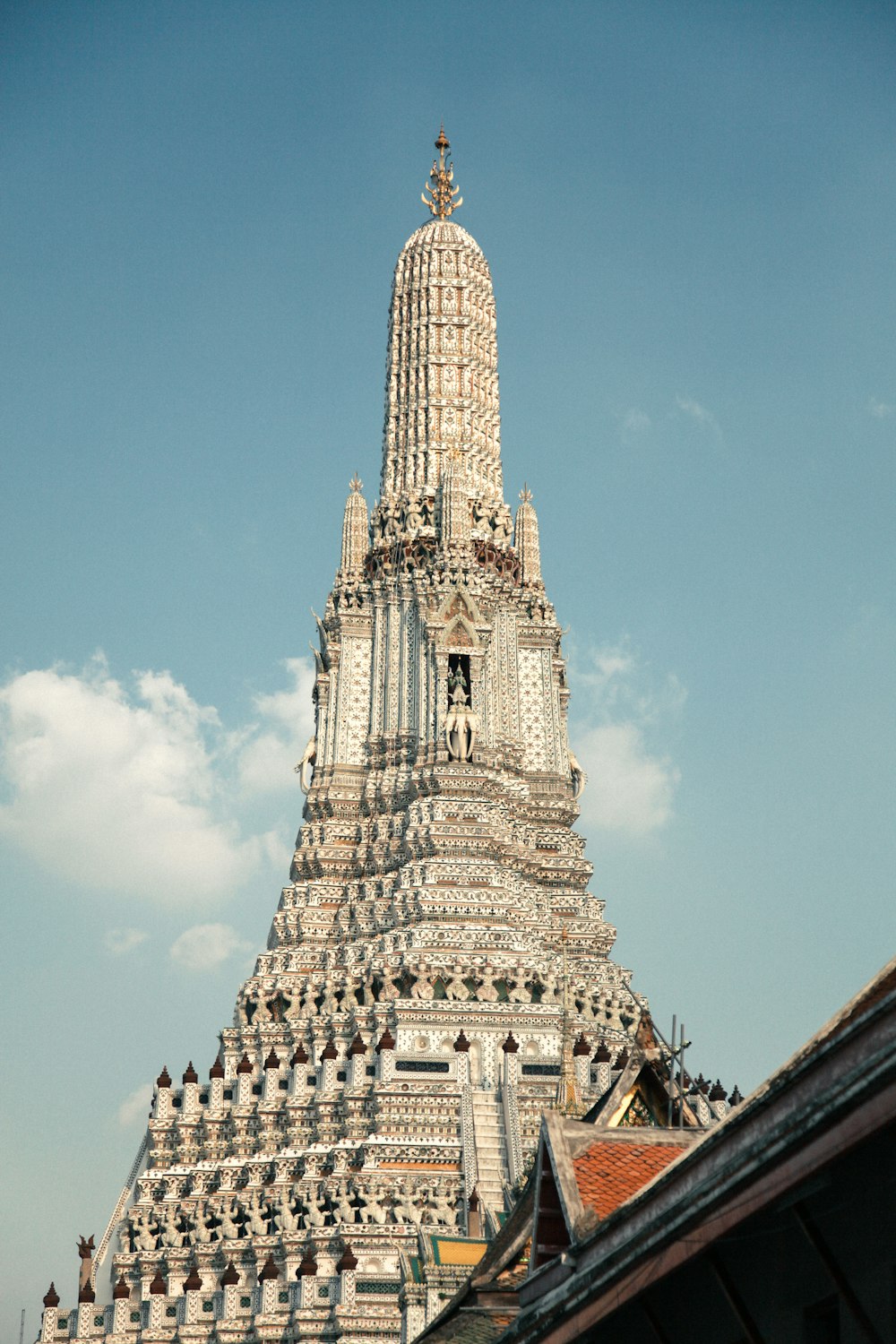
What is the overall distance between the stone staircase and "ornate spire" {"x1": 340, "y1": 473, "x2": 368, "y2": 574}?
27.3 meters

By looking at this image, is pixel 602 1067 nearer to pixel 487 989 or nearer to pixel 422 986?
pixel 487 989

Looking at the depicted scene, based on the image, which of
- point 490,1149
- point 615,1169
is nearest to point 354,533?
point 490,1149

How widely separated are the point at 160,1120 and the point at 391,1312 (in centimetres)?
1487

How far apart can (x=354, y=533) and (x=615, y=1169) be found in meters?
60.6

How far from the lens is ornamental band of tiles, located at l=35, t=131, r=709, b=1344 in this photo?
5009cm

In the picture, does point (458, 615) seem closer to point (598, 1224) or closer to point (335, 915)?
point (335, 915)

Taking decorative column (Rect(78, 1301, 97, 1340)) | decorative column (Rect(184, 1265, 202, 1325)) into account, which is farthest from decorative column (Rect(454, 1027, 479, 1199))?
decorative column (Rect(78, 1301, 97, 1340))

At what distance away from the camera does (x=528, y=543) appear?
7788 cm

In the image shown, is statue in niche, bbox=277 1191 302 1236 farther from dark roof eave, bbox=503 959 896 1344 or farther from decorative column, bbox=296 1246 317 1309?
dark roof eave, bbox=503 959 896 1344

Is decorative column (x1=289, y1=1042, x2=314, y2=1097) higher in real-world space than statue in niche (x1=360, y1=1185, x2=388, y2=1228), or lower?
higher

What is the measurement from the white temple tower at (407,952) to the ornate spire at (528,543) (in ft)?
0.38

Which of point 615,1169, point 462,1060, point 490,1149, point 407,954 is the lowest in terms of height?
point 615,1169

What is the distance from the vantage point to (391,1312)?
45.8m

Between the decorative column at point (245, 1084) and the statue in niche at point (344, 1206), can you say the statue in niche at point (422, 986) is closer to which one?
the decorative column at point (245, 1084)
